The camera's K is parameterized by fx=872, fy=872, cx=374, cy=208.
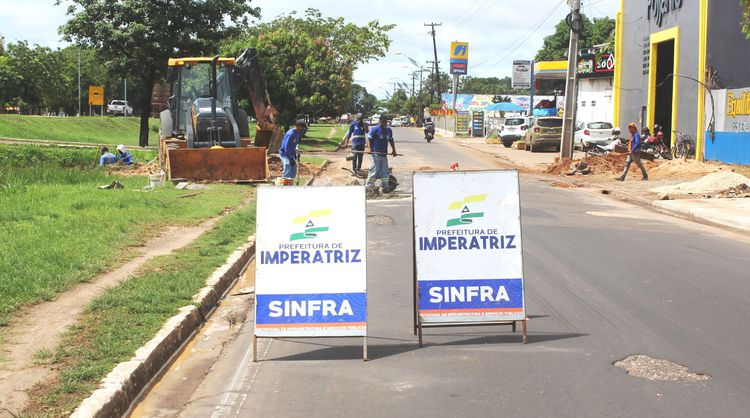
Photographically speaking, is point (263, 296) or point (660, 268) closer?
point (263, 296)

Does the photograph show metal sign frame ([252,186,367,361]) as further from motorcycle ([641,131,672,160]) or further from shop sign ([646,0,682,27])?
shop sign ([646,0,682,27])

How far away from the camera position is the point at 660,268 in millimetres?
11328

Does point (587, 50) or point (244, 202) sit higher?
point (587, 50)

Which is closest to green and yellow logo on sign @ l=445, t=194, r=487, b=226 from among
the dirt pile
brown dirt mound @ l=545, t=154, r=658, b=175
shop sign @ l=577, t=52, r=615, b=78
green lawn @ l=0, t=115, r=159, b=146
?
the dirt pile

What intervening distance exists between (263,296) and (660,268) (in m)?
6.13

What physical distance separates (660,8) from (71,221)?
31442 millimetres

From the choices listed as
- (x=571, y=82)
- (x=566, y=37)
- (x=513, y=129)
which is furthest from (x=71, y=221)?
(x=566, y=37)

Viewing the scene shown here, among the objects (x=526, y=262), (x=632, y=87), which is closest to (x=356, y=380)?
(x=526, y=262)

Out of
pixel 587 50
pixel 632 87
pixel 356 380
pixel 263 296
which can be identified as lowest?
pixel 356 380

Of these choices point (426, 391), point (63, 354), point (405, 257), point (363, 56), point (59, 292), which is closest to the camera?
point (426, 391)

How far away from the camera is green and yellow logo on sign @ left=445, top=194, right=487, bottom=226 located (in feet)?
25.1

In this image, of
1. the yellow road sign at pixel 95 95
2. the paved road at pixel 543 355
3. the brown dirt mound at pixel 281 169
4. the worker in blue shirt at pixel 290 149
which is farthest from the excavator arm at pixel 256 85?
the yellow road sign at pixel 95 95

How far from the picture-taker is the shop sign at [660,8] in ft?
120

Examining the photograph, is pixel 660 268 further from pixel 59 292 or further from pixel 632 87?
pixel 632 87
